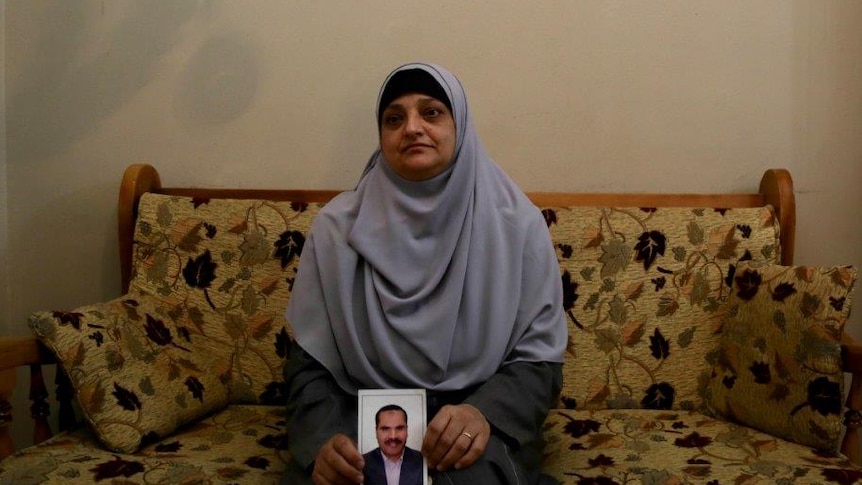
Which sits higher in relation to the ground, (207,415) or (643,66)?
(643,66)

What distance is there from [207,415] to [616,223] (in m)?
1.04

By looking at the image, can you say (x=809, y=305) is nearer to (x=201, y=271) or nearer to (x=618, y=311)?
(x=618, y=311)

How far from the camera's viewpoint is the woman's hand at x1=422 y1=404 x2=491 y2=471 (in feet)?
3.74

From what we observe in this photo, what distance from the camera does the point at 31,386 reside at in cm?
144

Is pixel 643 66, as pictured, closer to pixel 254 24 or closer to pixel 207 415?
pixel 254 24

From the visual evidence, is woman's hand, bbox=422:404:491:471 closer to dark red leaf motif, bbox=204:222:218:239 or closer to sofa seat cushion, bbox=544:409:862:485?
sofa seat cushion, bbox=544:409:862:485

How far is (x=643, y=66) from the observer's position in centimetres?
189

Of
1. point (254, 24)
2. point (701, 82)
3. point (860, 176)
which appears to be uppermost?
point (254, 24)

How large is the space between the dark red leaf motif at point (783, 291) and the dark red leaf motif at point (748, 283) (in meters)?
0.05

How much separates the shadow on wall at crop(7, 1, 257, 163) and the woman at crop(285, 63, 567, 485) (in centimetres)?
78

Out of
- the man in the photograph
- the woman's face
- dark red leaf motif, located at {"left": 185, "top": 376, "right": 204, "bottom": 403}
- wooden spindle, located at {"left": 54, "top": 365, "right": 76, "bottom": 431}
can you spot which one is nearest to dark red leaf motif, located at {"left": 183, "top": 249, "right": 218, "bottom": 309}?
dark red leaf motif, located at {"left": 185, "top": 376, "right": 204, "bottom": 403}

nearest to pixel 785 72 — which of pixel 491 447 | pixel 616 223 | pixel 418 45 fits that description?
pixel 616 223

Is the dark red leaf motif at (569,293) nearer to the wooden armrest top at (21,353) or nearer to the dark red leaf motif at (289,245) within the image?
the dark red leaf motif at (289,245)

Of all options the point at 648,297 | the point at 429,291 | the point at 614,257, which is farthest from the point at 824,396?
the point at 429,291
